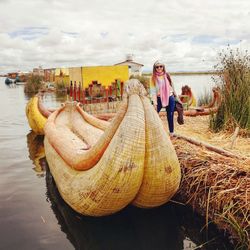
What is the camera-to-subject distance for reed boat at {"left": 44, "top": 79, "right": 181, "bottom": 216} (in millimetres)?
3734

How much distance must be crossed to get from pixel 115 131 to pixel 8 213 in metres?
2.61

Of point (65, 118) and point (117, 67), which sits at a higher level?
point (117, 67)

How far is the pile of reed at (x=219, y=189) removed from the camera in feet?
12.0

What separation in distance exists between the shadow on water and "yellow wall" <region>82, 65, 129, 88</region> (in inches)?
505

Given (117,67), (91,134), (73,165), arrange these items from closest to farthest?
(73,165) < (91,134) < (117,67)

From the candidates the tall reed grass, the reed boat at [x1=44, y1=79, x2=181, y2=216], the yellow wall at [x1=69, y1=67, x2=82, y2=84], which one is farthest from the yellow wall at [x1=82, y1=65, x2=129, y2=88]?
the reed boat at [x1=44, y1=79, x2=181, y2=216]

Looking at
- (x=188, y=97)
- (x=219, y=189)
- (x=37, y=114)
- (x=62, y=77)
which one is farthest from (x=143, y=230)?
(x=62, y=77)

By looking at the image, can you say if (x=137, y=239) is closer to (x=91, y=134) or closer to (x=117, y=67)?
(x=91, y=134)

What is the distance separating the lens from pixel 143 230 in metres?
4.62

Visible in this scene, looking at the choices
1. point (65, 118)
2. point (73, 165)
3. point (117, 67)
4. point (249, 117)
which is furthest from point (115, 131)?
point (117, 67)

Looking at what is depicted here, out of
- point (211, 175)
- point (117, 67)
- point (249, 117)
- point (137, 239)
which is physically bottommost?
point (137, 239)

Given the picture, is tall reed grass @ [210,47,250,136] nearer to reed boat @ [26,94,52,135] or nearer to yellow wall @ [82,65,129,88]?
reed boat @ [26,94,52,135]

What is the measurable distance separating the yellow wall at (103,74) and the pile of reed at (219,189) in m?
13.1

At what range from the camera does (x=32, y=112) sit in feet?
37.4
